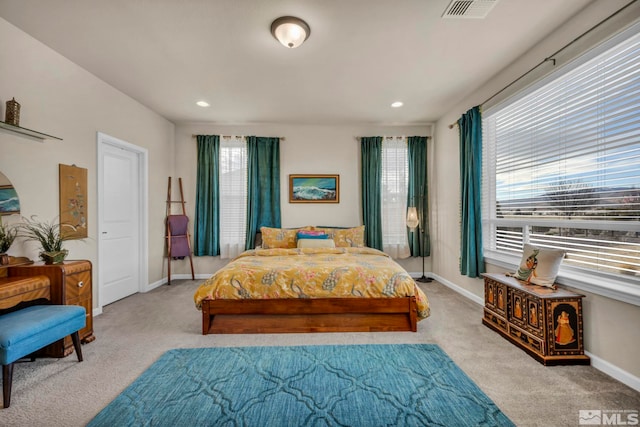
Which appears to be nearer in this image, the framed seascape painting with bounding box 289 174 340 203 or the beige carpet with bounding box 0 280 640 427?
the beige carpet with bounding box 0 280 640 427

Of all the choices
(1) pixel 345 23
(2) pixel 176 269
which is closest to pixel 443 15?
(1) pixel 345 23

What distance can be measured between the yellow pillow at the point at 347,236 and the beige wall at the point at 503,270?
1361 millimetres

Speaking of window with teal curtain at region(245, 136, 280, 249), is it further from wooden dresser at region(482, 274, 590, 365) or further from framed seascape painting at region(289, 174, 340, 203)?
wooden dresser at region(482, 274, 590, 365)

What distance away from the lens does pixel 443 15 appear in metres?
2.10

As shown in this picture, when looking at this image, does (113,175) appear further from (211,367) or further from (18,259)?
(211,367)

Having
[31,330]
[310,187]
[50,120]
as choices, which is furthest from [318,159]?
[31,330]

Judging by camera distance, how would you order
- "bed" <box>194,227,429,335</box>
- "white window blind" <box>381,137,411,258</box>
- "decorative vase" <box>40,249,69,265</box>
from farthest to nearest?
"white window blind" <box>381,137,411,258</box> < "bed" <box>194,227,429,335</box> < "decorative vase" <box>40,249,69,265</box>

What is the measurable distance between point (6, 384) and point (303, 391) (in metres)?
1.73

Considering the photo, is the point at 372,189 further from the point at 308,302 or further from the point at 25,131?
the point at 25,131

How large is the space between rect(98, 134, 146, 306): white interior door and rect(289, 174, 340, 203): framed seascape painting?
2280mm

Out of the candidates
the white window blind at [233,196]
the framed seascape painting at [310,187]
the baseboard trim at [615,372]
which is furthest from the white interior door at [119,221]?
the baseboard trim at [615,372]

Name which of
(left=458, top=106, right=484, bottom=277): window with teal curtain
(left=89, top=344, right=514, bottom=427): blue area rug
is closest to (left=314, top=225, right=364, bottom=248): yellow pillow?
(left=458, top=106, right=484, bottom=277): window with teal curtain

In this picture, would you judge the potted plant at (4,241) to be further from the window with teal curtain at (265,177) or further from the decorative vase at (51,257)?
the window with teal curtain at (265,177)

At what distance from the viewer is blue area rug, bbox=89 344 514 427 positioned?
1502 mm
